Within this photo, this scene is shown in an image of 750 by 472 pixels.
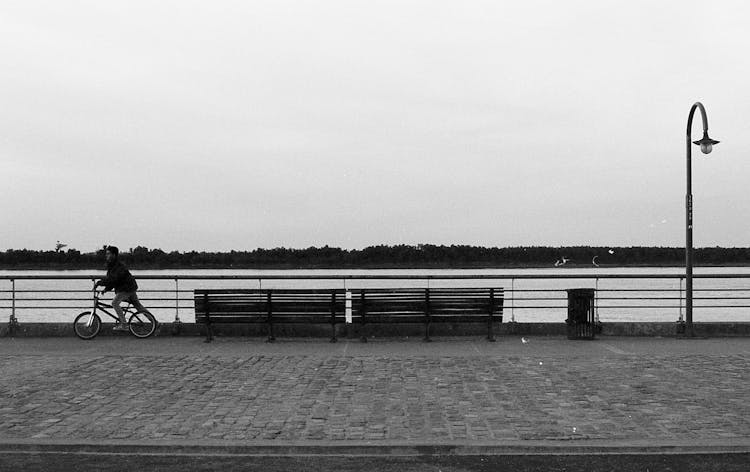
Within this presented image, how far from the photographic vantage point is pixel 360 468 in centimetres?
659

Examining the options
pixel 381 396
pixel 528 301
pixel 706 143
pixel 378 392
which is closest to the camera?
pixel 381 396

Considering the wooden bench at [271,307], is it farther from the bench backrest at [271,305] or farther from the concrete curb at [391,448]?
the concrete curb at [391,448]

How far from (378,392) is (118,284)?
26.9 feet

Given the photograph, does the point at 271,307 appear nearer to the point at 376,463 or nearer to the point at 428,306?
the point at 428,306

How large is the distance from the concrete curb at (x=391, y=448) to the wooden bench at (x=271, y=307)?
7.92 metres

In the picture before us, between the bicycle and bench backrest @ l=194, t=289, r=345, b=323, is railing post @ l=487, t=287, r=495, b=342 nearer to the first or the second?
bench backrest @ l=194, t=289, r=345, b=323

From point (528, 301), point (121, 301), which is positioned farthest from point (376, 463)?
point (528, 301)

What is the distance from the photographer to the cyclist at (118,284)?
53.2 ft

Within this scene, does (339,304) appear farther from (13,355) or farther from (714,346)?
(714,346)

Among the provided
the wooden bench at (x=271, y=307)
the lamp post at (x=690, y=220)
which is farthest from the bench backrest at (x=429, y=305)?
the lamp post at (x=690, y=220)

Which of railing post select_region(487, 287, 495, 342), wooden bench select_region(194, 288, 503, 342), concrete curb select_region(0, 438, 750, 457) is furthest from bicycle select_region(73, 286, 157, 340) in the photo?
concrete curb select_region(0, 438, 750, 457)

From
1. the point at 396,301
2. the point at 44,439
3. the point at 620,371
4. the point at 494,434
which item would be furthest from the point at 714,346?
the point at 44,439

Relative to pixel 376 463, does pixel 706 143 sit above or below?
above

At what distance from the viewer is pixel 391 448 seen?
23.5 ft
